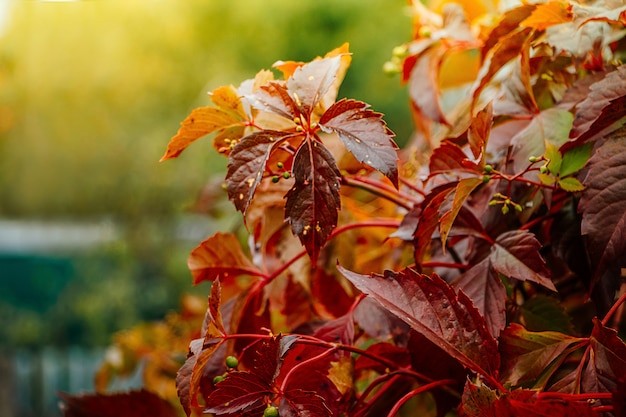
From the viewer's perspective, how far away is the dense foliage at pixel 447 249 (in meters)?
0.24

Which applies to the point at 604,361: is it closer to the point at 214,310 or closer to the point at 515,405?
the point at 515,405

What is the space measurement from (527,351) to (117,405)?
0.82 ft

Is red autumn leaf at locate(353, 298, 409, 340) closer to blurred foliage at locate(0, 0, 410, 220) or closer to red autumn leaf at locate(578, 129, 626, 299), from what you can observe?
red autumn leaf at locate(578, 129, 626, 299)

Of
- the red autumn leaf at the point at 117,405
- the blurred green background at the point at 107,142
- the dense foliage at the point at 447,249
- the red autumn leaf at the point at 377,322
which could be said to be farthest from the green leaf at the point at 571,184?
the blurred green background at the point at 107,142

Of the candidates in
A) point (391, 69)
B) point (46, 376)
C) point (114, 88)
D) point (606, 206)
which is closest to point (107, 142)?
point (114, 88)

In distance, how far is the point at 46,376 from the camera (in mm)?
2480

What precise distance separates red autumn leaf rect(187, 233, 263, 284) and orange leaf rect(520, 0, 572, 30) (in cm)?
20

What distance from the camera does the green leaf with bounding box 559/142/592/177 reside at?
28cm

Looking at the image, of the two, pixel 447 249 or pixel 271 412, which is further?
pixel 447 249

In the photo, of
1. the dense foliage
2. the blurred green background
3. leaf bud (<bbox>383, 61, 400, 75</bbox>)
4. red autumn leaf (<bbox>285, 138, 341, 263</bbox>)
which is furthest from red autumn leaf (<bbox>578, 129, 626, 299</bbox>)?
the blurred green background

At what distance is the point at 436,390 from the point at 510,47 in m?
0.19

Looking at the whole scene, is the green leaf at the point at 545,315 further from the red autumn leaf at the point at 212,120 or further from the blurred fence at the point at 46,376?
the blurred fence at the point at 46,376

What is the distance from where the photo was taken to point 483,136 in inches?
10.8

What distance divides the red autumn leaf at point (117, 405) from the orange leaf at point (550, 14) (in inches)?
12.1
